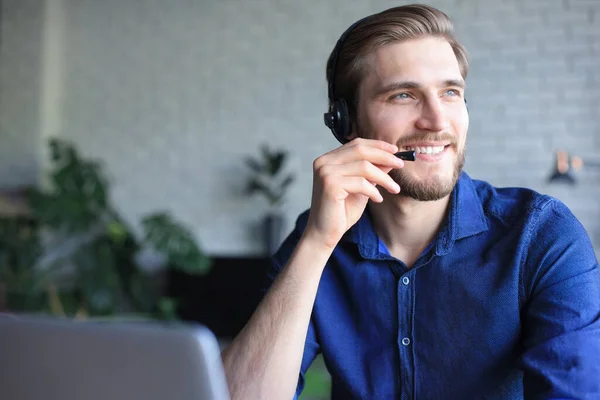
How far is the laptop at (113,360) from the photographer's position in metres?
0.50

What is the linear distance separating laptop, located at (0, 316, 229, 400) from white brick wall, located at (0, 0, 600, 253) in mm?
3851

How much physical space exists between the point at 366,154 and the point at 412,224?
231 millimetres

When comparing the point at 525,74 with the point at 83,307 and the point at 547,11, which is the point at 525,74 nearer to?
the point at 547,11

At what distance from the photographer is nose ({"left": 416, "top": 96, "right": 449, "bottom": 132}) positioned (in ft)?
4.21

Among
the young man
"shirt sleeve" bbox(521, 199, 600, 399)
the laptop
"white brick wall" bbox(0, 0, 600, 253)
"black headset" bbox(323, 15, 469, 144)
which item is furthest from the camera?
"white brick wall" bbox(0, 0, 600, 253)

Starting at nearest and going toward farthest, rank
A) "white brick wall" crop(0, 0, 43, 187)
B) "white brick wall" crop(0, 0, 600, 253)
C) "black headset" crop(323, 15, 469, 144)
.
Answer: "black headset" crop(323, 15, 469, 144) < "white brick wall" crop(0, 0, 600, 253) < "white brick wall" crop(0, 0, 43, 187)

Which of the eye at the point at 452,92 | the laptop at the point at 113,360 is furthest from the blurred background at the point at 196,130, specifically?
the laptop at the point at 113,360

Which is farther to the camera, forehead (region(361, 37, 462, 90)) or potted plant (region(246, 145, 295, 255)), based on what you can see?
potted plant (region(246, 145, 295, 255))

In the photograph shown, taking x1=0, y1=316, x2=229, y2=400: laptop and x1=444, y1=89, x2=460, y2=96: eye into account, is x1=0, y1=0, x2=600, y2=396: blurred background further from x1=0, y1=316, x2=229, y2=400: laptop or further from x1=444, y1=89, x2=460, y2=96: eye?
x1=0, y1=316, x2=229, y2=400: laptop

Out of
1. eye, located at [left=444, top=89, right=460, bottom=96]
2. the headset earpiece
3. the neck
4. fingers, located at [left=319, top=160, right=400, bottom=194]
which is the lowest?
the neck

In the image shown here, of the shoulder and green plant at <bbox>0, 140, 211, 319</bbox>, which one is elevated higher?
the shoulder

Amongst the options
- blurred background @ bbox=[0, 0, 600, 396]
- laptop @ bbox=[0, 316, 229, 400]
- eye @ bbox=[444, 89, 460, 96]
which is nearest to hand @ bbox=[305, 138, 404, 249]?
eye @ bbox=[444, 89, 460, 96]

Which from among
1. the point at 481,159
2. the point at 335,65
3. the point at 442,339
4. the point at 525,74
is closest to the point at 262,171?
the point at 481,159

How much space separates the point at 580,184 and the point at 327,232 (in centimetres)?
319
